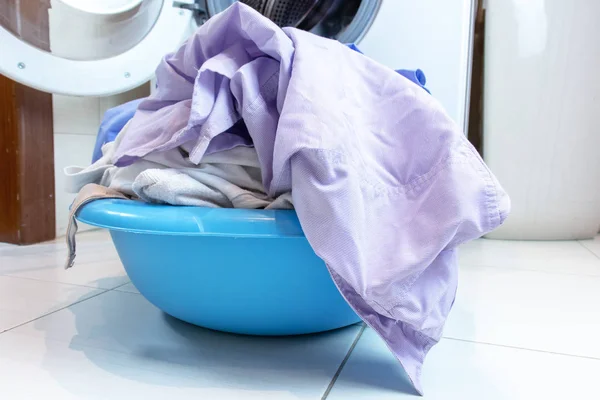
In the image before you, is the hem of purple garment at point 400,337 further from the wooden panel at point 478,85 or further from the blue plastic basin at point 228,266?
the wooden panel at point 478,85

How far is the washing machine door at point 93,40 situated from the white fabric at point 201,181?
536 millimetres

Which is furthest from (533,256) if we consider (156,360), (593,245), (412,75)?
(156,360)

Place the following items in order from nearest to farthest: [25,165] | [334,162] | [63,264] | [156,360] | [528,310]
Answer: [334,162]
[156,360]
[528,310]
[63,264]
[25,165]

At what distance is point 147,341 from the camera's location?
59 cm

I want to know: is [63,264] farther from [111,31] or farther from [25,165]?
[111,31]

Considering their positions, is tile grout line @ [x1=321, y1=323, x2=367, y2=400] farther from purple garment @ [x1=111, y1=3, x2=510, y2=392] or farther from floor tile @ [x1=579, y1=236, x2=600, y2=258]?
floor tile @ [x1=579, y1=236, x2=600, y2=258]

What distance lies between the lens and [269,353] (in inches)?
22.3

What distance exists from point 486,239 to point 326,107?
105 centimetres

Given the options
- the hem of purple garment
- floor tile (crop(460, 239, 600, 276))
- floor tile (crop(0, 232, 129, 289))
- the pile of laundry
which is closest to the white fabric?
the pile of laundry

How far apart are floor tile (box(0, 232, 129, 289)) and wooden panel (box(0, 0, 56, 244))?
0.06 meters

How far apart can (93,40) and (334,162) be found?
0.84 m

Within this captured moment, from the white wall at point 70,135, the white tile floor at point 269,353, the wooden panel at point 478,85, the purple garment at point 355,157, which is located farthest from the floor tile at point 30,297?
the wooden panel at point 478,85

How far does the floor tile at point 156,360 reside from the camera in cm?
48

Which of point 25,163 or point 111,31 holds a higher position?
point 111,31
